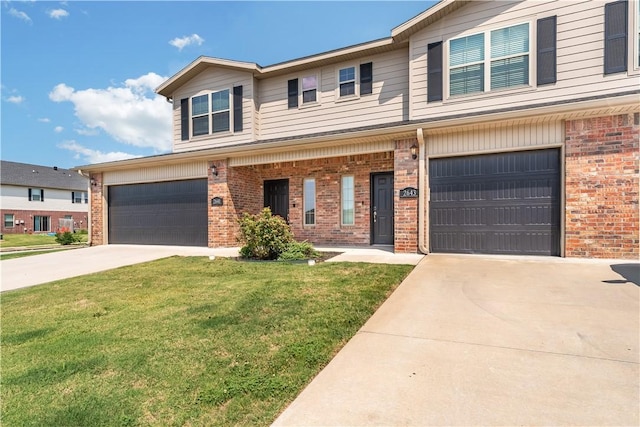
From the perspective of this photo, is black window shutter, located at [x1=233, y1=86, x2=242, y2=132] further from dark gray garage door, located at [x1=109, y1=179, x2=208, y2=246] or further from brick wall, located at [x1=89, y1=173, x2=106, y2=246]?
brick wall, located at [x1=89, y1=173, x2=106, y2=246]

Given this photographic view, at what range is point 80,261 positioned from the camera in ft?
26.3

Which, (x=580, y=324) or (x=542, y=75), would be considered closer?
(x=580, y=324)

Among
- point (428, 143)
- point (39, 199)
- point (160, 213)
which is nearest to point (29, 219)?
point (39, 199)

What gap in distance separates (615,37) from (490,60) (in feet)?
7.49

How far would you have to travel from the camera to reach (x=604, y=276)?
15.4ft

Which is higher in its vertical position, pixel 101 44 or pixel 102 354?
pixel 101 44

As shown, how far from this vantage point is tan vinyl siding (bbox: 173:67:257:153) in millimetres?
10336

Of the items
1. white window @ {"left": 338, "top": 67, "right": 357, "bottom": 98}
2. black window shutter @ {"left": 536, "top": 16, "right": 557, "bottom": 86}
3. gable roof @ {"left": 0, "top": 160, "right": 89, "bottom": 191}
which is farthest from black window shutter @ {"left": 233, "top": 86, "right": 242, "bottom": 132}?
gable roof @ {"left": 0, "top": 160, "right": 89, "bottom": 191}

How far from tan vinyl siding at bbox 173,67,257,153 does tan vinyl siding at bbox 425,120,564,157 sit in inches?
243

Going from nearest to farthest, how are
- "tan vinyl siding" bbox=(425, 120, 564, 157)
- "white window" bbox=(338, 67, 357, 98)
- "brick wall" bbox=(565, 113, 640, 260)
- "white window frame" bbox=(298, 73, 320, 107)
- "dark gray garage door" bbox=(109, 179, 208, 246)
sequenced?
"brick wall" bbox=(565, 113, 640, 260), "tan vinyl siding" bbox=(425, 120, 564, 157), "white window" bbox=(338, 67, 357, 98), "white window frame" bbox=(298, 73, 320, 107), "dark gray garage door" bbox=(109, 179, 208, 246)

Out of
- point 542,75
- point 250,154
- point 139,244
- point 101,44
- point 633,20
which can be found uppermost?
point 101,44

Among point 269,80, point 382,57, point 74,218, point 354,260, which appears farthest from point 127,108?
point 354,260

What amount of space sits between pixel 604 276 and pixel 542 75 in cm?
470

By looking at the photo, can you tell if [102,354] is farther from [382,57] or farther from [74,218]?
[74,218]
